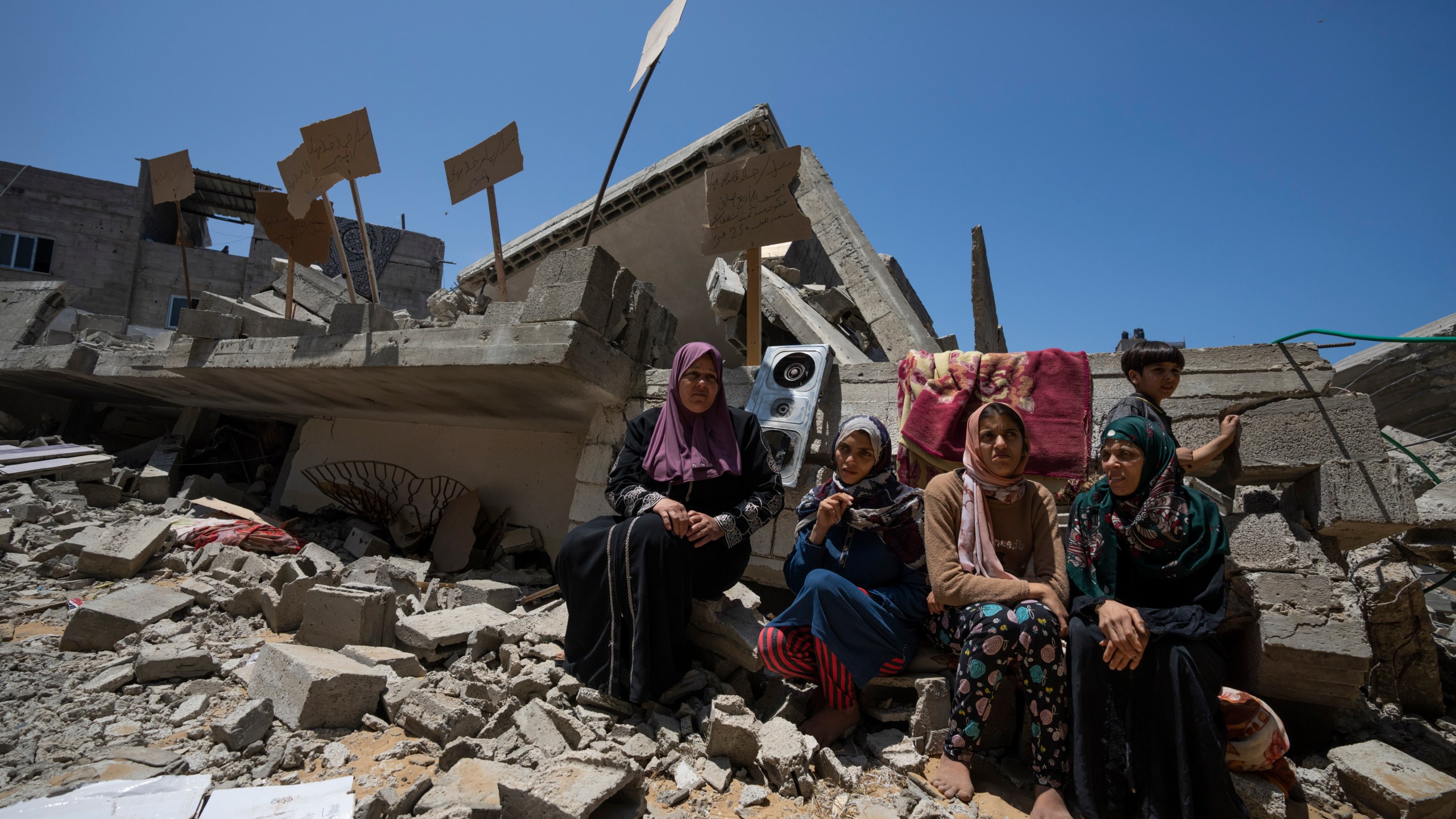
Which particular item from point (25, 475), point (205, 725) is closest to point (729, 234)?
point (205, 725)

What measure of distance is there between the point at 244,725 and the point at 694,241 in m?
6.71

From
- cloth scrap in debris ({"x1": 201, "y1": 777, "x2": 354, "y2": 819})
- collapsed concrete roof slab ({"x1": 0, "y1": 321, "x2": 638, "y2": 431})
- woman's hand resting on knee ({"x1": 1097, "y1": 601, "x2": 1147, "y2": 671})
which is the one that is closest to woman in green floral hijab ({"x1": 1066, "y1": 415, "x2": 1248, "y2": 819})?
woman's hand resting on knee ({"x1": 1097, "y1": 601, "x2": 1147, "y2": 671})

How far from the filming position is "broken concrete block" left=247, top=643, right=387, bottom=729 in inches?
98.7

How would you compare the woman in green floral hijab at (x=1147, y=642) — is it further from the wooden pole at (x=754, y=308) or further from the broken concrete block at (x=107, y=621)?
the broken concrete block at (x=107, y=621)

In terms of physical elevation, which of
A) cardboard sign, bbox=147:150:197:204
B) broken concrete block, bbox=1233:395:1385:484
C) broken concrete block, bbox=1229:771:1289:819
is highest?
cardboard sign, bbox=147:150:197:204

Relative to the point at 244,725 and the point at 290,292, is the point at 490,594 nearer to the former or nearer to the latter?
the point at 244,725

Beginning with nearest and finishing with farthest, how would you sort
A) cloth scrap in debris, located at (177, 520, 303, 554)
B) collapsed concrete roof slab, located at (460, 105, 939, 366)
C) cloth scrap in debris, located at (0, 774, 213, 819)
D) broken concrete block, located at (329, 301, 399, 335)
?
cloth scrap in debris, located at (0, 774, 213, 819)
broken concrete block, located at (329, 301, 399, 335)
cloth scrap in debris, located at (177, 520, 303, 554)
collapsed concrete roof slab, located at (460, 105, 939, 366)

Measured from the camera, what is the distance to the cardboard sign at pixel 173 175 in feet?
22.2

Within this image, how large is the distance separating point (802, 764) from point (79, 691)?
9.93 feet

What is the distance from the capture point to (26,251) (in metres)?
18.7

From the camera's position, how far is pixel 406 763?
2.33 meters

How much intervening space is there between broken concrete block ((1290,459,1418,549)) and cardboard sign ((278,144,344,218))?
6.70m

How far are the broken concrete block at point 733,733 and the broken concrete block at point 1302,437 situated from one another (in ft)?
8.27

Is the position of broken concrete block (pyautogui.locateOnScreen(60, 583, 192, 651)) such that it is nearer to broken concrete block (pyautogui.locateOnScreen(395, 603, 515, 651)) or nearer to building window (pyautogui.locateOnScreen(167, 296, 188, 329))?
broken concrete block (pyautogui.locateOnScreen(395, 603, 515, 651))
